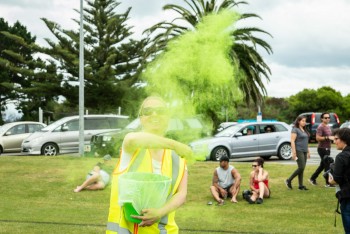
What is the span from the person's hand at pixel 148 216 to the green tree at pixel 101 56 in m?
33.9

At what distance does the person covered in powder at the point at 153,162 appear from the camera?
9.46 feet

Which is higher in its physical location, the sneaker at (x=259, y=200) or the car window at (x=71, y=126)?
the car window at (x=71, y=126)

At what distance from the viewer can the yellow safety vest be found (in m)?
2.94

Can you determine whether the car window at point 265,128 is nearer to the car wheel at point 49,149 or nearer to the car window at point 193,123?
the car wheel at point 49,149

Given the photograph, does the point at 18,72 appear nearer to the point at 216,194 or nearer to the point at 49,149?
the point at 49,149

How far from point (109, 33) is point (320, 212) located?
100.0 feet

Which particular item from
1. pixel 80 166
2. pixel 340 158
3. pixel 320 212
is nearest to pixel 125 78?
pixel 80 166

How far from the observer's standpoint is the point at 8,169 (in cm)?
A: 1523

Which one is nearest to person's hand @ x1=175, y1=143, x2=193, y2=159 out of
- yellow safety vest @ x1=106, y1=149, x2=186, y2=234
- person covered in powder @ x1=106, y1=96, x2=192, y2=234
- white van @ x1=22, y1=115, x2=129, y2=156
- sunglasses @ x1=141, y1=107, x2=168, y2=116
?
person covered in powder @ x1=106, y1=96, x2=192, y2=234

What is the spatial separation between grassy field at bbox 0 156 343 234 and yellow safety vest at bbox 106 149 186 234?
5402mm

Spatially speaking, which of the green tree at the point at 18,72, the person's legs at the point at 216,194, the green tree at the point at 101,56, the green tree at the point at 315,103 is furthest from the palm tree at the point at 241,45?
the green tree at the point at 315,103

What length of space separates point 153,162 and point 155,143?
165 mm

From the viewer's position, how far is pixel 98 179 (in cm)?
1223

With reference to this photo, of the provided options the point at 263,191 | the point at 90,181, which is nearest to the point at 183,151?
the point at 263,191
